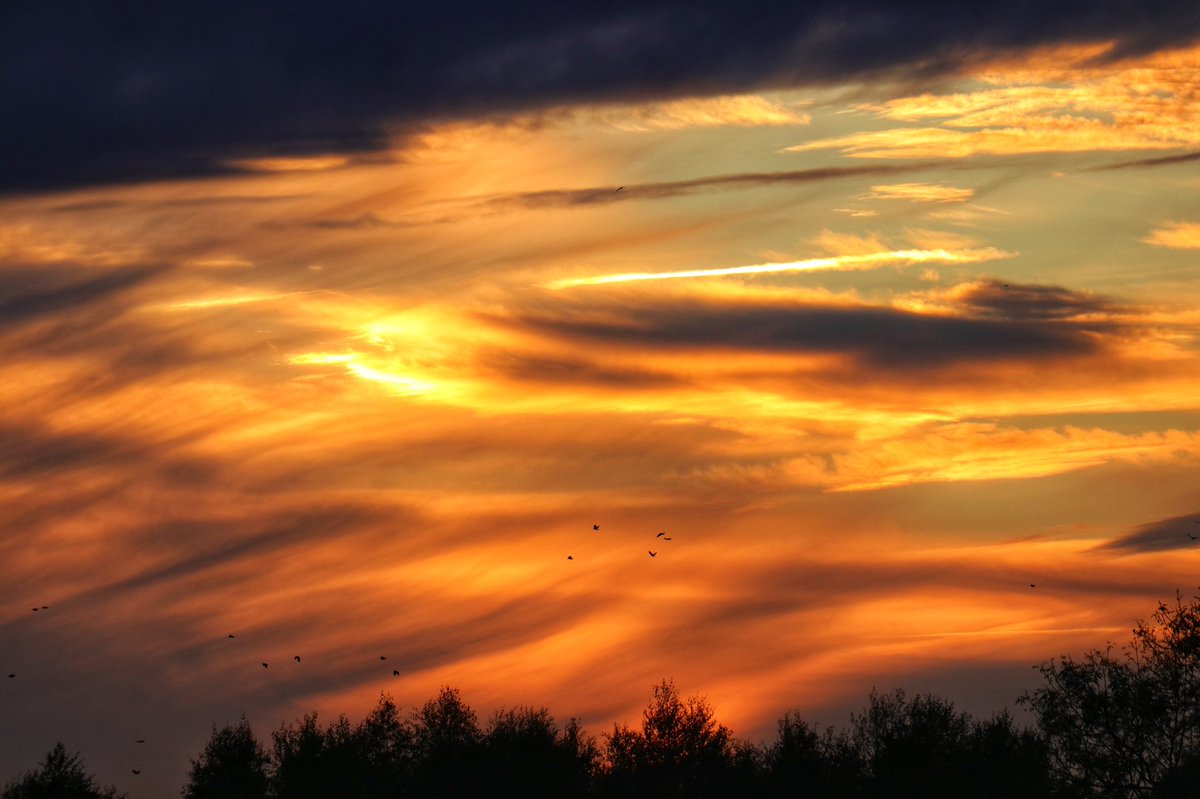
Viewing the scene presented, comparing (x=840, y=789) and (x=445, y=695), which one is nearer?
(x=840, y=789)

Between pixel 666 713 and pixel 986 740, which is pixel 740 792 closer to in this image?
pixel 666 713

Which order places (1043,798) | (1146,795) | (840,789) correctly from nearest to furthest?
1. (1146,795)
2. (1043,798)
3. (840,789)

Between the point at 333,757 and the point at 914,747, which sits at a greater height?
the point at 333,757

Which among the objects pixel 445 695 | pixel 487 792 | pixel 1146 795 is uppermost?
pixel 445 695

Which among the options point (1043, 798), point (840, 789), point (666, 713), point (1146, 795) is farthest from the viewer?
point (666, 713)

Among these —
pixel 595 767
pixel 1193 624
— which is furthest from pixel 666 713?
pixel 1193 624

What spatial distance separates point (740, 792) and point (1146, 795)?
3676cm

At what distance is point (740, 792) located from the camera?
136 m

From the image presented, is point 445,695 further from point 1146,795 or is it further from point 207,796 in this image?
point 1146,795

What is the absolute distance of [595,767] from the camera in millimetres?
142750

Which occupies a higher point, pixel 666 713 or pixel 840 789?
pixel 666 713

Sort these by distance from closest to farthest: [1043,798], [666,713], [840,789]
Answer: [1043,798]
[840,789]
[666,713]

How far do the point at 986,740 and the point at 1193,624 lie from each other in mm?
26791

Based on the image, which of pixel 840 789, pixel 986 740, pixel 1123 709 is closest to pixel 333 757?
pixel 840 789
